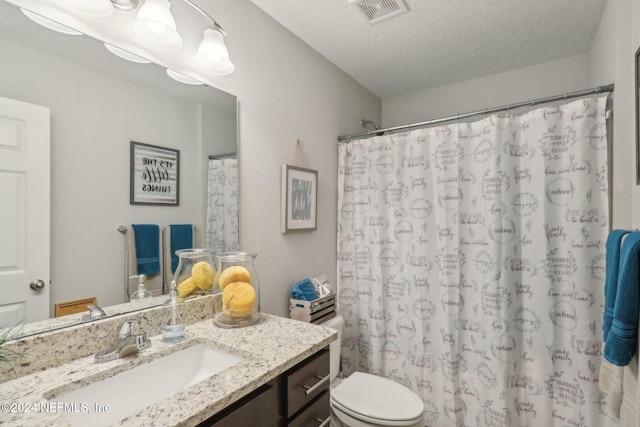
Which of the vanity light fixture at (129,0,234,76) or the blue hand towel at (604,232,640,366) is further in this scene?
the vanity light fixture at (129,0,234,76)

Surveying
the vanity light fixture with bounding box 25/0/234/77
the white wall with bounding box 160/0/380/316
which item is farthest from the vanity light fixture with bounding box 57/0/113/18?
the white wall with bounding box 160/0/380/316

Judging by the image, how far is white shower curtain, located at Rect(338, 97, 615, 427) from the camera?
5.19 ft

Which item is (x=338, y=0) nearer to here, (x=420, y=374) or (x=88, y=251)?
(x=88, y=251)

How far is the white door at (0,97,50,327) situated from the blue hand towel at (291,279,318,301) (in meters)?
1.14

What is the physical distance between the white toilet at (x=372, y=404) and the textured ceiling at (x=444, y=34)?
201 centimetres

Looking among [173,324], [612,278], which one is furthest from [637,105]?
[173,324]

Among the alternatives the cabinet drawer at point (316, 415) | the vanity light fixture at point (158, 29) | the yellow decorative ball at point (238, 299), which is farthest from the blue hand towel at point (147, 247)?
the cabinet drawer at point (316, 415)

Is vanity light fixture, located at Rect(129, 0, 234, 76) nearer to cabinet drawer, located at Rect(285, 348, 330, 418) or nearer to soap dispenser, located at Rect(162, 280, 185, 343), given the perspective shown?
soap dispenser, located at Rect(162, 280, 185, 343)

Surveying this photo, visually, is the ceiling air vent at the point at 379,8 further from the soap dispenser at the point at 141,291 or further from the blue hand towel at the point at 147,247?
the soap dispenser at the point at 141,291

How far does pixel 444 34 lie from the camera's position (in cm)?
196

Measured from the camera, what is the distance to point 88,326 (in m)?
1.03

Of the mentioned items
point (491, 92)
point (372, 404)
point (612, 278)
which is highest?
point (491, 92)

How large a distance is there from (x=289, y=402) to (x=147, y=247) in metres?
0.78

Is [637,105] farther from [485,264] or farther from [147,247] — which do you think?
[147,247]
